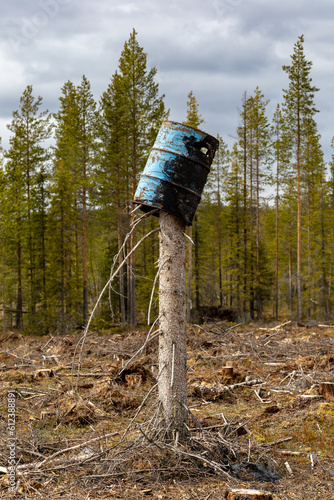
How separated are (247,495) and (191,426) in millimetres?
2196

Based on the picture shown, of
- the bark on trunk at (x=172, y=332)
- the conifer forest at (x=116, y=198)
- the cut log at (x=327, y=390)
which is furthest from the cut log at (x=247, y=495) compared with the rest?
the conifer forest at (x=116, y=198)

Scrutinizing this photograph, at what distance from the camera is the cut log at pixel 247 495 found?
12.1ft

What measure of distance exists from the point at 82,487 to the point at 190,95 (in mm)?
27247

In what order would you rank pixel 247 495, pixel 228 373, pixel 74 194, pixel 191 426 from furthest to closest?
pixel 74 194 < pixel 228 373 < pixel 191 426 < pixel 247 495

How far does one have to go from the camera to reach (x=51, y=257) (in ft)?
77.3

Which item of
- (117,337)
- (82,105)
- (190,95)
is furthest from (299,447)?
(190,95)

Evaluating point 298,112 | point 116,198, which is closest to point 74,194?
point 116,198

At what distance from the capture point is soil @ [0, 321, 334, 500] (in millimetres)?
4086

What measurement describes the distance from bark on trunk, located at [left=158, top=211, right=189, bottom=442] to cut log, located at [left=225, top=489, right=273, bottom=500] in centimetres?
77

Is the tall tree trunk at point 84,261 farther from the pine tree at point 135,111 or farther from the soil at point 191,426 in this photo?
the soil at point 191,426

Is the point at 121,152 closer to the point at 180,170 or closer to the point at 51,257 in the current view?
the point at 51,257

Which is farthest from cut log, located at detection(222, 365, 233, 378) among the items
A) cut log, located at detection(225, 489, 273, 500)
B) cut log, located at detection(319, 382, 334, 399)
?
cut log, located at detection(225, 489, 273, 500)

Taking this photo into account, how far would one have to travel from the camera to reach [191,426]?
19.1 feet

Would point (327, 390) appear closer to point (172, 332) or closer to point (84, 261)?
point (172, 332)
